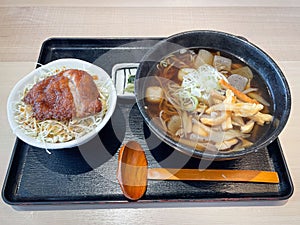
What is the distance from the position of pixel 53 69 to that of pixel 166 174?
2.00 ft

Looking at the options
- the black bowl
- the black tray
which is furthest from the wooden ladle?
the black bowl

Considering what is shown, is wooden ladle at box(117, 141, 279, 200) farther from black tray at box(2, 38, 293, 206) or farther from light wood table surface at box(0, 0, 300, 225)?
light wood table surface at box(0, 0, 300, 225)

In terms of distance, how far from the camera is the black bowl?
1008mm

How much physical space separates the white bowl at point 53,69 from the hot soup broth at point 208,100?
0.47 ft

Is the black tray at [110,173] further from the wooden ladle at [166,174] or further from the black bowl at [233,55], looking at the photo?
the black bowl at [233,55]

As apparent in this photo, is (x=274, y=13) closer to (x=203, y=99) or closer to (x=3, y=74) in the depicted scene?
(x=203, y=99)

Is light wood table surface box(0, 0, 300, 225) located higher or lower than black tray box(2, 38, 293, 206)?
higher

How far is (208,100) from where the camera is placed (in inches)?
46.8

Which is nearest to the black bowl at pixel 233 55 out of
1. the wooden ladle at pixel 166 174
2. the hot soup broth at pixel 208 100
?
the hot soup broth at pixel 208 100

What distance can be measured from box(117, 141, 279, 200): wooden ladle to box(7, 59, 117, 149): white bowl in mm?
133

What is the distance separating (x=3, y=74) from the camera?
142 centimetres

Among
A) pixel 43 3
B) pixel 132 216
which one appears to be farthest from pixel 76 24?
pixel 132 216

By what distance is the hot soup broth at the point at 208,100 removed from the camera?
1.10 metres

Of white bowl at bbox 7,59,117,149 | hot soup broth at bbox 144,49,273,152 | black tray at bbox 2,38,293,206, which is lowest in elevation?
black tray at bbox 2,38,293,206
